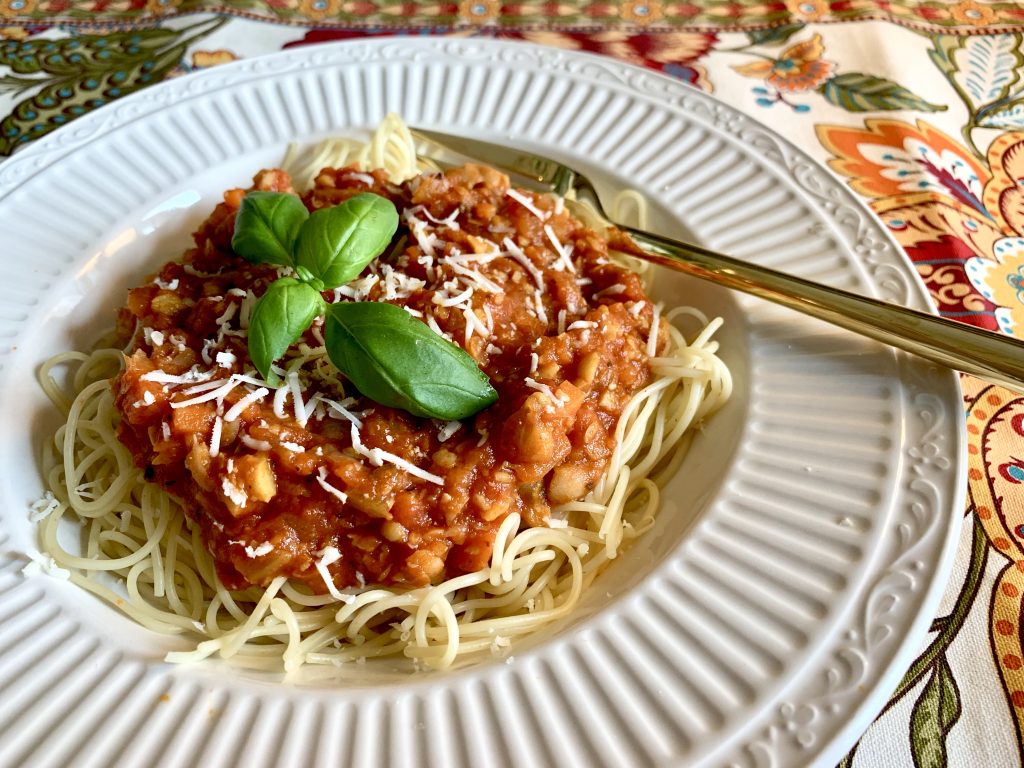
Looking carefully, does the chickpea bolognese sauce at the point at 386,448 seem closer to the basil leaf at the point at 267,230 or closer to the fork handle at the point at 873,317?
the basil leaf at the point at 267,230

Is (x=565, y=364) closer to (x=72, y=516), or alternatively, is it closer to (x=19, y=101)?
(x=72, y=516)

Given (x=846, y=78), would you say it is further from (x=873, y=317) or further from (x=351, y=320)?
(x=351, y=320)

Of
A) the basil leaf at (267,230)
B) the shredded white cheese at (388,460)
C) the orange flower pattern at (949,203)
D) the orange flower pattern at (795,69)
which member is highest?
the orange flower pattern at (795,69)

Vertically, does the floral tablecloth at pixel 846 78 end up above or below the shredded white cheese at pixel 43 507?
above

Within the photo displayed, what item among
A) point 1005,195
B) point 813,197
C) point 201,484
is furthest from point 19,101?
point 1005,195

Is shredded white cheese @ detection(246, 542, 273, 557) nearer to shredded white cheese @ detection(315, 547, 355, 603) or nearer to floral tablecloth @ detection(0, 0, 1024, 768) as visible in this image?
shredded white cheese @ detection(315, 547, 355, 603)

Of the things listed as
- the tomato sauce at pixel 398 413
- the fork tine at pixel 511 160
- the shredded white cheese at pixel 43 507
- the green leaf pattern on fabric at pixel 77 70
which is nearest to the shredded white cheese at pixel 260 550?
the tomato sauce at pixel 398 413
